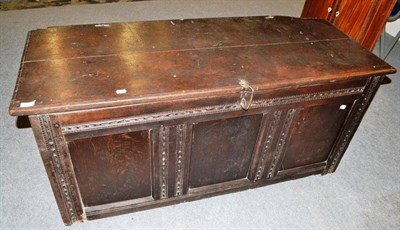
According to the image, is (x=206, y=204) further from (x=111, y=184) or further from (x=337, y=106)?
(x=337, y=106)

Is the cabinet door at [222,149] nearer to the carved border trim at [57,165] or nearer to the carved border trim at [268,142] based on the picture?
the carved border trim at [268,142]

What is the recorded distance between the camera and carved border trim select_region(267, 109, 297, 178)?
1549 mm

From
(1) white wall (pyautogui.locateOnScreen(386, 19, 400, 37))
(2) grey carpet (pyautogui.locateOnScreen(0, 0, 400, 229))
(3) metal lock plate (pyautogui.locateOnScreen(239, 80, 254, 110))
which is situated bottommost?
(2) grey carpet (pyautogui.locateOnScreen(0, 0, 400, 229))

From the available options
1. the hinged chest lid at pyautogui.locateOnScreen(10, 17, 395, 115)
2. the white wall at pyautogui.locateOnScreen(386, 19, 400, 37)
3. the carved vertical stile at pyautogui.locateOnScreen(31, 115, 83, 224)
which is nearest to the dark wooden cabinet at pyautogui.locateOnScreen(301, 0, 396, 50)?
the hinged chest lid at pyautogui.locateOnScreen(10, 17, 395, 115)

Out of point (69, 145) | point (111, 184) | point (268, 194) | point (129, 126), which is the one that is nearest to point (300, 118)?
point (268, 194)

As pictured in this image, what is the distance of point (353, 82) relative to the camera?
5.12 feet

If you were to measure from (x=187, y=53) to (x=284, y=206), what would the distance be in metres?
1.02

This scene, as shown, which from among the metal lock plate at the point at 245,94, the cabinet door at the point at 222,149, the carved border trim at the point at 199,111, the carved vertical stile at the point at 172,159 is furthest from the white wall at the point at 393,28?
the carved vertical stile at the point at 172,159

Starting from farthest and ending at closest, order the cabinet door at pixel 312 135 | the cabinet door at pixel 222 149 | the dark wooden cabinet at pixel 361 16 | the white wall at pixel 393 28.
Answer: the white wall at pixel 393 28 < the dark wooden cabinet at pixel 361 16 < the cabinet door at pixel 312 135 < the cabinet door at pixel 222 149

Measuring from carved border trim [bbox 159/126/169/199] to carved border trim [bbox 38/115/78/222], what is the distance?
421mm

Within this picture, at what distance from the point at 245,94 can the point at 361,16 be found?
153 cm

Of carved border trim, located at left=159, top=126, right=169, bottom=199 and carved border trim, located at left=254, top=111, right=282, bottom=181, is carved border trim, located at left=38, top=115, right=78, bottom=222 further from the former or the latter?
carved border trim, located at left=254, top=111, right=282, bottom=181

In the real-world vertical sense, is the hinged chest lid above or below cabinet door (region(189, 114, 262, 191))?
above

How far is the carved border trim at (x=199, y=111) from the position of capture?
1255 millimetres
